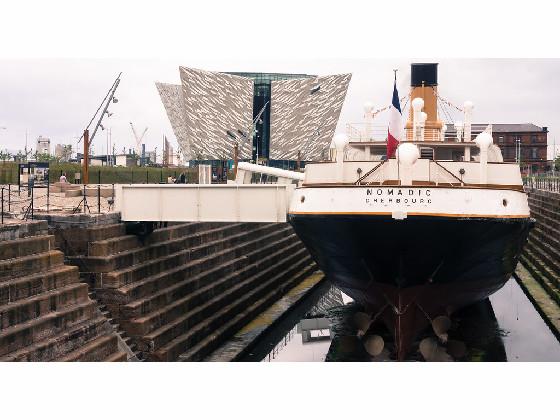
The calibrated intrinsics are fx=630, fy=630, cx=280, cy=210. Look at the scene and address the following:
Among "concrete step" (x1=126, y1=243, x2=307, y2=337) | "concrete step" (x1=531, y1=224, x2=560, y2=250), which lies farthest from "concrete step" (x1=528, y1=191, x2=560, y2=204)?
"concrete step" (x1=126, y1=243, x2=307, y2=337)

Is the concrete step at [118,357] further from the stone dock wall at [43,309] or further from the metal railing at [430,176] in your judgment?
the metal railing at [430,176]

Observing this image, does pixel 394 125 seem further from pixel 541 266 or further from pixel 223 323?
pixel 541 266

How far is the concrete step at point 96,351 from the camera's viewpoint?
693 inches

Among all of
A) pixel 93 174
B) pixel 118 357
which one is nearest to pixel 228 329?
pixel 118 357

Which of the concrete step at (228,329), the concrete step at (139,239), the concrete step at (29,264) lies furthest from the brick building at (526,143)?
the concrete step at (29,264)

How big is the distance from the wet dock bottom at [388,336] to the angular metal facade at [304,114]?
8303 centimetres

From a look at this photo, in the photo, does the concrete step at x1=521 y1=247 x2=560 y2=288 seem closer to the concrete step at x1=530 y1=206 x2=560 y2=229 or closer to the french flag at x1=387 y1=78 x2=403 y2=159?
the concrete step at x1=530 y1=206 x2=560 y2=229

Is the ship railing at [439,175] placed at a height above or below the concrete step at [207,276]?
above

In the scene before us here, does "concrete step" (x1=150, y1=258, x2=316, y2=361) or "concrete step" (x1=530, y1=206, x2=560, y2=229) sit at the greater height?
"concrete step" (x1=530, y1=206, x2=560, y2=229)

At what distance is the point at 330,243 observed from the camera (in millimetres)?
23656

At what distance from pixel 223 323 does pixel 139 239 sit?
19.4 feet

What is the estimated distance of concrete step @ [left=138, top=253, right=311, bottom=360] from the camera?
22.1 meters

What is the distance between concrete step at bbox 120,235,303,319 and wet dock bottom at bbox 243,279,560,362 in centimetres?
371

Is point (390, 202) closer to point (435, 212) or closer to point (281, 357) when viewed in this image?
point (435, 212)
